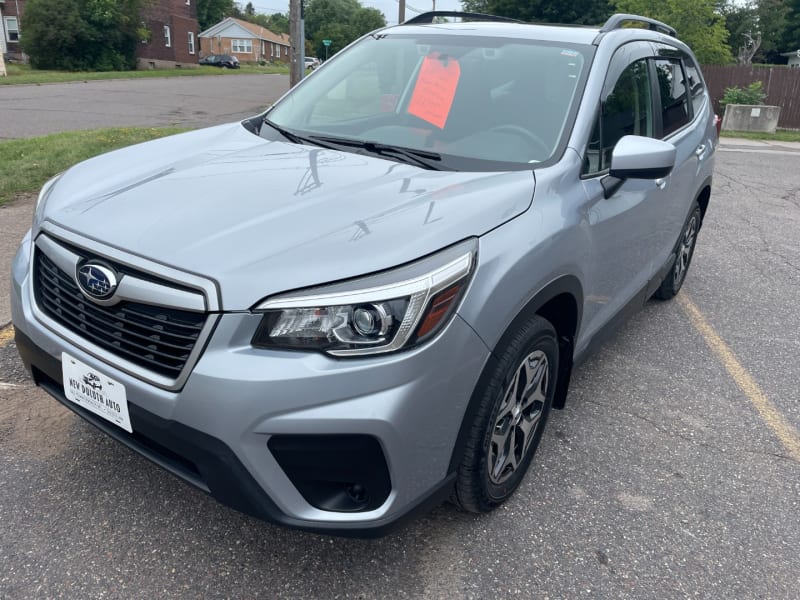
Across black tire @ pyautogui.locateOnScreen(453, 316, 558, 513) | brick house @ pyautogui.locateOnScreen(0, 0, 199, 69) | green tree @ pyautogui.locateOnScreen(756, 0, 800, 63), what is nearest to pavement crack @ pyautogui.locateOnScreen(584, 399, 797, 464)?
black tire @ pyautogui.locateOnScreen(453, 316, 558, 513)

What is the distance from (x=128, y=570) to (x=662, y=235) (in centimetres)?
308

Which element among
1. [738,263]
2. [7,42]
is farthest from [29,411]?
[7,42]

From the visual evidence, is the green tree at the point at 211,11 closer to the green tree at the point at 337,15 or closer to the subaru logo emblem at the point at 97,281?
the green tree at the point at 337,15

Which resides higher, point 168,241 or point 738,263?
point 168,241

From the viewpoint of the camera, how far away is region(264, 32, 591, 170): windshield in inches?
108

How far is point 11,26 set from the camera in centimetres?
4472

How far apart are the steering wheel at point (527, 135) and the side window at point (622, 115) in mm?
171

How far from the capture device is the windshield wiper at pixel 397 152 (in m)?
2.63

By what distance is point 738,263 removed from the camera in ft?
19.4

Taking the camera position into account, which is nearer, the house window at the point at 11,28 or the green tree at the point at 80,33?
the green tree at the point at 80,33

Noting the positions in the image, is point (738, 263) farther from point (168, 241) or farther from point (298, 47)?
point (298, 47)

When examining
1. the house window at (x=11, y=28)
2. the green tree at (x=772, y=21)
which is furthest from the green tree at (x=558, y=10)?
the house window at (x=11, y=28)

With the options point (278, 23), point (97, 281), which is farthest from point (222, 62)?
point (278, 23)

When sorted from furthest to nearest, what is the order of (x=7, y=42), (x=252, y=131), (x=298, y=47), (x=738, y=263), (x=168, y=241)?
1. (x=7, y=42)
2. (x=298, y=47)
3. (x=738, y=263)
4. (x=252, y=131)
5. (x=168, y=241)
